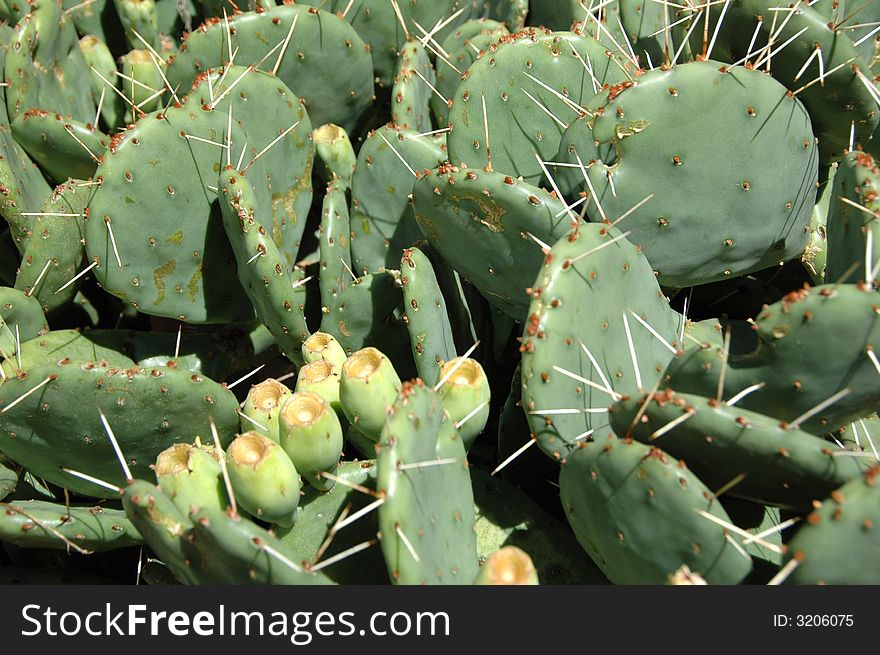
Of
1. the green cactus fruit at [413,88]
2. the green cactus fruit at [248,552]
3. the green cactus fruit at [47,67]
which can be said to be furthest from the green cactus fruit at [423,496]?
the green cactus fruit at [47,67]

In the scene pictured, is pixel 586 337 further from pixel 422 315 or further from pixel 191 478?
pixel 191 478

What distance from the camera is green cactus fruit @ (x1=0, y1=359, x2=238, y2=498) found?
170 cm

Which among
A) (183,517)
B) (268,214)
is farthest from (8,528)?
(268,214)

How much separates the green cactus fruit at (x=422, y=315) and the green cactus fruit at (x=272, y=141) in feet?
1.50

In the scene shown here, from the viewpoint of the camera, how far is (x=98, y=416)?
5.71 ft

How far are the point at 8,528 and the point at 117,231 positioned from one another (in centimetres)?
65

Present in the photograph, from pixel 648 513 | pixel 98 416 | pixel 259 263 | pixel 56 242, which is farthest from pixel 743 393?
pixel 56 242

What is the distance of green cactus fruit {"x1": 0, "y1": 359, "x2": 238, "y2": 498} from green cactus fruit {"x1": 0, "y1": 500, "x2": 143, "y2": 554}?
74 mm

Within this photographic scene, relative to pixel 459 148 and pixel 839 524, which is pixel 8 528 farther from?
pixel 839 524

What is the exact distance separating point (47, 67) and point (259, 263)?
1060 mm

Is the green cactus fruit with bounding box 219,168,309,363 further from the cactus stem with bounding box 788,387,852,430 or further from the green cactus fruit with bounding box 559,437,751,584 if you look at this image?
the cactus stem with bounding box 788,387,852,430

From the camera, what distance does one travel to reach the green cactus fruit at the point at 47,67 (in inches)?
89.7

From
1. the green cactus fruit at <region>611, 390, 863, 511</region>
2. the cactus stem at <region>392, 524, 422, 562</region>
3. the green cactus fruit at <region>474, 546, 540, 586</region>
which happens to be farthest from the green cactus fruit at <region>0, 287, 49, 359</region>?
the green cactus fruit at <region>611, 390, 863, 511</region>

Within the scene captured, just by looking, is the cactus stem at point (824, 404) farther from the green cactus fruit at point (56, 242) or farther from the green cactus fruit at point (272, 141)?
the green cactus fruit at point (56, 242)
